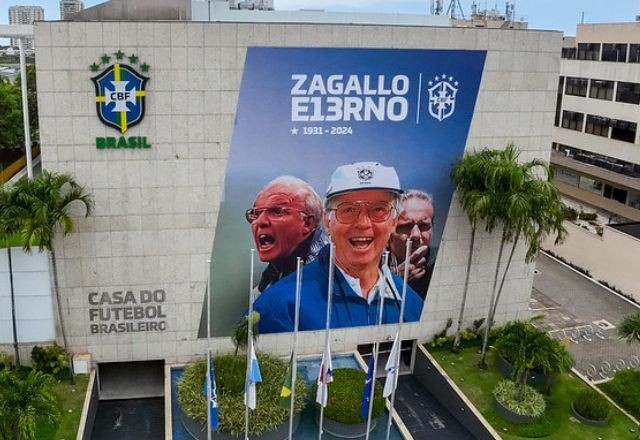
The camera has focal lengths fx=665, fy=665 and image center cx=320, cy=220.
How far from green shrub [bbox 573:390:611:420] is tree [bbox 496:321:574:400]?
44.0 inches

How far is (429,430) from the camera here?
74.1 feet

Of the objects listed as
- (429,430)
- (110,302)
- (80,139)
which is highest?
(80,139)

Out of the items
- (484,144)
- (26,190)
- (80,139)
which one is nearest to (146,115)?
(80,139)

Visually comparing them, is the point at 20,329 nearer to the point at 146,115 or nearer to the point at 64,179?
the point at 64,179

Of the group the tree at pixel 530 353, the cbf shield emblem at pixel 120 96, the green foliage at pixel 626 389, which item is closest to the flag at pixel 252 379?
the cbf shield emblem at pixel 120 96

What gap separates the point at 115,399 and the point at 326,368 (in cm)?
915

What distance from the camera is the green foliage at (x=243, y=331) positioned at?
22.5m

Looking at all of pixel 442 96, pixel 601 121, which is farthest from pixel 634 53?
pixel 442 96

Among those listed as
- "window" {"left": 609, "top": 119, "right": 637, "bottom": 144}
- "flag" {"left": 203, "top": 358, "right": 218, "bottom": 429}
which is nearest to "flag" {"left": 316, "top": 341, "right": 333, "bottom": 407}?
"flag" {"left": 203, "top": 358, "right": 218, "bottom": 429}

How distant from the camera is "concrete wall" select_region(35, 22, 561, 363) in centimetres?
2020

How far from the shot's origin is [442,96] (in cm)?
2295

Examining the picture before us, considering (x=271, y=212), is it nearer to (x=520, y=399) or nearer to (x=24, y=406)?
(x=24, y=406)

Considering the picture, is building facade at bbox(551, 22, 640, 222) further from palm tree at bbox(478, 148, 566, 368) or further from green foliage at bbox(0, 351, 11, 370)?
Result: green foliage at bbox(0, 351, 11, 370)

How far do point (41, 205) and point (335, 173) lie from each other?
30.7ft
